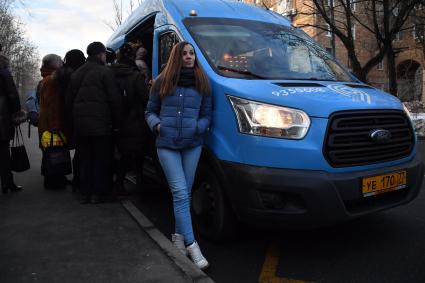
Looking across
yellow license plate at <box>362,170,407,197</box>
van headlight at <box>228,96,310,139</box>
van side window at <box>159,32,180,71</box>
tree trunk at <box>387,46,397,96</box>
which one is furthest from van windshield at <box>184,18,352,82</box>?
tree trunk at <box>387,46,397,96</box>

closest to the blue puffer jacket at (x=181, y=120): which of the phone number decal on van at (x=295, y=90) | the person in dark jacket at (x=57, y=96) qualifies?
the phone number decal on van at (x=295, y=90)

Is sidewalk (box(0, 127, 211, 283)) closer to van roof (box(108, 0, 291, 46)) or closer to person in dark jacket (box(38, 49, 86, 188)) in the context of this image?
person in dark jacket (box(38, 49, 86, 188))

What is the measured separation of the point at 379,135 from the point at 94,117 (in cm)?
311

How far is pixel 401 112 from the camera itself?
4039 millimetres

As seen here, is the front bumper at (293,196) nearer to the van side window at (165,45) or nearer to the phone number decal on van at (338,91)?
the phone number decal on van at (338,91)

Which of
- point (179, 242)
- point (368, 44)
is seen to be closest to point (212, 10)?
point (179, 242)

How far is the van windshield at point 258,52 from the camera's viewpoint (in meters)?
4.25

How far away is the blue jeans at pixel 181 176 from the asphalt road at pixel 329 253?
42 centimetres

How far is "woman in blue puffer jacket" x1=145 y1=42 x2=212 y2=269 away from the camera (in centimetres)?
374

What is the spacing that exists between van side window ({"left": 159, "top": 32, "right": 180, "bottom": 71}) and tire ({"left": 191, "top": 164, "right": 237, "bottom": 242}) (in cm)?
148

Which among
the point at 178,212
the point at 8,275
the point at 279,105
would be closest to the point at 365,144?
the point at 279,105

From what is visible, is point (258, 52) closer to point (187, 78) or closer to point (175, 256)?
point (187, 78)

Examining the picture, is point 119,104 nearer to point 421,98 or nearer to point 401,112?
point 401,112

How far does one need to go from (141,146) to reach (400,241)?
293 centimetres
